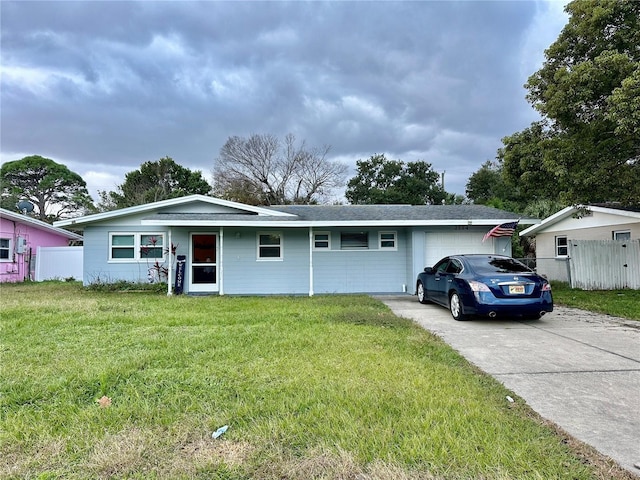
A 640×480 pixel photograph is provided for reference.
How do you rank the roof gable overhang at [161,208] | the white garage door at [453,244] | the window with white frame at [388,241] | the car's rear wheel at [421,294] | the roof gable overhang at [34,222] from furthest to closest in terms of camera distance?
the roof gable overhang at [34,222] < the window with white frame at [388,241] < the white garage door at [453,244] < the roof gable overhang at [161,208] < the car's rear wheel at [421,294]

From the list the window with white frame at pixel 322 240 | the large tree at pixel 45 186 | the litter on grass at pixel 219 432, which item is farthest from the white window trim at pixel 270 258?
the large tree at pixel 45 186

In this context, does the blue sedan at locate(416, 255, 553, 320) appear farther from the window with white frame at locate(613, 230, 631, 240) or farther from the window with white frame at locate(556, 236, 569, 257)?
the window with white frame at locate(556, 236, 569, 257)

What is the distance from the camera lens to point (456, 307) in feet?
27.4

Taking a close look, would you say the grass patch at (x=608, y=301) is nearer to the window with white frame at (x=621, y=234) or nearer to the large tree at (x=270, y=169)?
the window with white frame at (x=621, y=234)

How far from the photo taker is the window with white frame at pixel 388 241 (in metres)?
13.9

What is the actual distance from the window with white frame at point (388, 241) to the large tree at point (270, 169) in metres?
24.0

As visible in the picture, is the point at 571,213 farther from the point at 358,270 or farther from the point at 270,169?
the point at 270,169

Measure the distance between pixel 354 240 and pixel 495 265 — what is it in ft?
20.1

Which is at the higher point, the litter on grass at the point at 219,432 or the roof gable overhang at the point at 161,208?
the roof gable overhang at the point at 161,208

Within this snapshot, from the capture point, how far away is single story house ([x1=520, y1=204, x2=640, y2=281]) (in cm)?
1461

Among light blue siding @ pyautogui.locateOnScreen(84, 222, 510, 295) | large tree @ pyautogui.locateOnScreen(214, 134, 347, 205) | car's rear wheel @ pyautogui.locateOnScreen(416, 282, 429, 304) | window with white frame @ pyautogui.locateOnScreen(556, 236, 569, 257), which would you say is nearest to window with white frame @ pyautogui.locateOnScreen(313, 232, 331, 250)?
light blue siding @ pyautogui.locateOnScreen(84, 222, 510, 295)

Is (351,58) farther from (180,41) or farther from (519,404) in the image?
(519,404)

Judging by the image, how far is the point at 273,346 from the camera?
552cm

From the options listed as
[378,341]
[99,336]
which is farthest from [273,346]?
[99,336]
